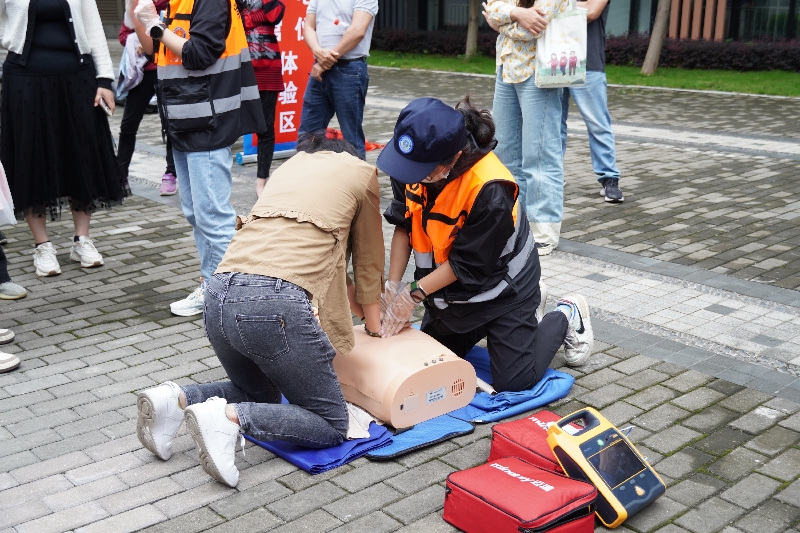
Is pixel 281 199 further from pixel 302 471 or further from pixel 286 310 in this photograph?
pixel 302 471

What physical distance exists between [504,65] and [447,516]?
3.77 meters

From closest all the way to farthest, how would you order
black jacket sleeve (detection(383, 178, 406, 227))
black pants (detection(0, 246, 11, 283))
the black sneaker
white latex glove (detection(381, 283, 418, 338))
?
white latex glove (detection(381, 283, 418, 338))
black jacket sleeve (detection(383, 178, 406, 227))
black pants (detection(0, 246, 11, 283))
the black sneaker

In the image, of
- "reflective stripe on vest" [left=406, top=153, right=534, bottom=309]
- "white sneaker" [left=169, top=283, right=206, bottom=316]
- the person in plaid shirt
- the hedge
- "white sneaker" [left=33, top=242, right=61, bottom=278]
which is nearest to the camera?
"reflective stripe on vest" [left=406, top=153, right=534, bottom=309]

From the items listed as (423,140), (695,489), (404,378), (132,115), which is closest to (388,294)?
(404,378)

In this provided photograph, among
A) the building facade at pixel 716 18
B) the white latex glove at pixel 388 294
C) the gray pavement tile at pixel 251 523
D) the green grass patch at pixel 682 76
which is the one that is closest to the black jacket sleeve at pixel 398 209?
the white latex glove at pixel 388 294

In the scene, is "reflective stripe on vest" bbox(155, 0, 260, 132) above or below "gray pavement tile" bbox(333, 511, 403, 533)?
above

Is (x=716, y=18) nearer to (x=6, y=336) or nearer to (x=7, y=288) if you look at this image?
(x=7, y=288)

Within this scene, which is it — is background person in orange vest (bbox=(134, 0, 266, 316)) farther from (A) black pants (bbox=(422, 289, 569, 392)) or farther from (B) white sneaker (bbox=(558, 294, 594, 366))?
(B) white sneaker (bbox=(558, 294, 594, 366))

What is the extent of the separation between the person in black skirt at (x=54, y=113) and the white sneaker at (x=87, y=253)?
0.10ft

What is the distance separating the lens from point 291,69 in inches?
363

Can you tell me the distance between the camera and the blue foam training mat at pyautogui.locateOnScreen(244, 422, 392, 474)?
3.27 metres

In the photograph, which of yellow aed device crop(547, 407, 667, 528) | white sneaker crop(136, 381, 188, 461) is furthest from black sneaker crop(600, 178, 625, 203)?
white sneaker crop(136, 381, 188, 461)

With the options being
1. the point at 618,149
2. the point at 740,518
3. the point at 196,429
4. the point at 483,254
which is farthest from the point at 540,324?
the point at 618,149

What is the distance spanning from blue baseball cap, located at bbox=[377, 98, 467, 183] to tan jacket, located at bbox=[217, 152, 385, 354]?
12 cm
